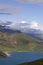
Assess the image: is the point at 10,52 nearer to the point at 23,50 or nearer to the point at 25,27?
the point at 23,50

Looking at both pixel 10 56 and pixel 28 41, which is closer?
pixel 10 56

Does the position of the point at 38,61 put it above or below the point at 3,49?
below

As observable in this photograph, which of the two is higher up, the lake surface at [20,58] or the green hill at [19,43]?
the green hill at [19,43]

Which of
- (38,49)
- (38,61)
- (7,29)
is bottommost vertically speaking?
(38,61)

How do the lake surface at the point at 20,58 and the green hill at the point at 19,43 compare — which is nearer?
the lake surface at the point at 20,58

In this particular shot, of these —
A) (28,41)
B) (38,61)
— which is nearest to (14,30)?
(28,41)
